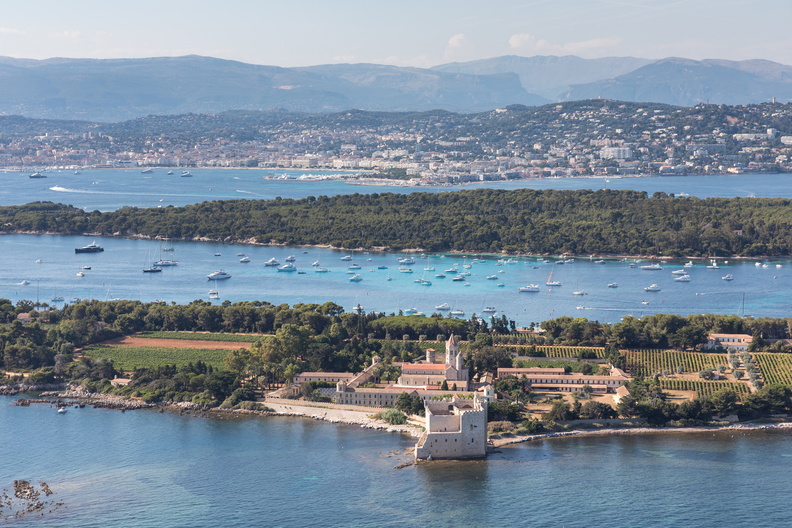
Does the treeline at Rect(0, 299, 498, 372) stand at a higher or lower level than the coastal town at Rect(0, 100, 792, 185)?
lower

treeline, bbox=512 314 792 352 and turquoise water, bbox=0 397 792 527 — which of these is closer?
turquoise water, bbox=0 397 792 527

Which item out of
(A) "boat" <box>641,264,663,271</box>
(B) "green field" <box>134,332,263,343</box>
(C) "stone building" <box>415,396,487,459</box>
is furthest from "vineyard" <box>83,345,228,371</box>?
(A) "boat" <box>641,264,663,271</box>

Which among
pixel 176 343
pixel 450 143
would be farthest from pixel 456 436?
pixel 450 143

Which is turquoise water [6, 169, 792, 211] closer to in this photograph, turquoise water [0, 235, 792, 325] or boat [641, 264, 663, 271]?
turquoise water [0, 235, 792, 325]

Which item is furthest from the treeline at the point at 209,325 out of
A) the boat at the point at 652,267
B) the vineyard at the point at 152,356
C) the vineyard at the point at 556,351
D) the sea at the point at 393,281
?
the boat at the point at 652,267

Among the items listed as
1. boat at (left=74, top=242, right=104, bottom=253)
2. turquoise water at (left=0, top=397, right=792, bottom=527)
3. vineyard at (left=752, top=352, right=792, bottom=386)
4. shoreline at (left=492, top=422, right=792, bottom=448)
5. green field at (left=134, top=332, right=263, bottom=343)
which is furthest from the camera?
boat at (left=74, top=242, right=104, bottom=253)

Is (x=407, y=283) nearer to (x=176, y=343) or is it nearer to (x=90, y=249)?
(x=176, y=343)

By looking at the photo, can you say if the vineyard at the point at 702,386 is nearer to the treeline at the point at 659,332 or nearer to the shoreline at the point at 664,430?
the shoreline at the point at 664,430
